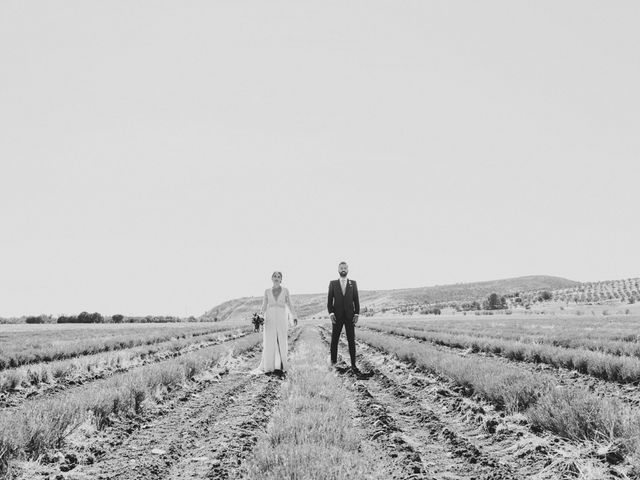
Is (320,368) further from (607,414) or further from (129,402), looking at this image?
(607,414)

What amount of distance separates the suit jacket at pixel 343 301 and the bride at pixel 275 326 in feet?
3.75

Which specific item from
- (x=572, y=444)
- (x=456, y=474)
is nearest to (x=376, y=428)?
(x=456, y=474)

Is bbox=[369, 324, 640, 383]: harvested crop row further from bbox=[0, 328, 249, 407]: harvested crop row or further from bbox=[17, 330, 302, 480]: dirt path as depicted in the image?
bbox=[0, 328, 249, 407]: harvested crop row

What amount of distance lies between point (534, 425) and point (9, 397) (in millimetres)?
10091

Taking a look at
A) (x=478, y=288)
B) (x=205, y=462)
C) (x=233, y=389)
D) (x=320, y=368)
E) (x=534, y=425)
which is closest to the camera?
(x=205, y=462)

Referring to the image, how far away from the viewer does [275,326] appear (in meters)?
12.6

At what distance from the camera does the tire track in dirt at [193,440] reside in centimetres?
480

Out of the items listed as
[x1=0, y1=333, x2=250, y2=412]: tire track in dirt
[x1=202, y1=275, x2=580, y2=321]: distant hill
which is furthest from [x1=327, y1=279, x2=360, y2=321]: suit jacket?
[x1=202, y1=275, x2=580, y2=321]: distant hill

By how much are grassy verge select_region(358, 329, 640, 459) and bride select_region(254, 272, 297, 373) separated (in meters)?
4.49

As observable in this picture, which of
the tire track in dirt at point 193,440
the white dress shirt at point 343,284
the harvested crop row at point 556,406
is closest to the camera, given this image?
the tire track in dirt at point 193,440

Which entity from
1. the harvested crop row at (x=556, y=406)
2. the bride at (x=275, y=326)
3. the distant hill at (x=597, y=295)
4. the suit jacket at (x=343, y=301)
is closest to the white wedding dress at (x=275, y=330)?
the bride at (x=275, y=326)

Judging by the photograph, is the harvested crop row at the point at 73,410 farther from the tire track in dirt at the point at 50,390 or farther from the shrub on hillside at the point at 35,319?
the shrub on hillside at the point at 35,319

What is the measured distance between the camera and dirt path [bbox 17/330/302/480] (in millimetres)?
4809

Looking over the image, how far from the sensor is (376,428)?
250 inches
